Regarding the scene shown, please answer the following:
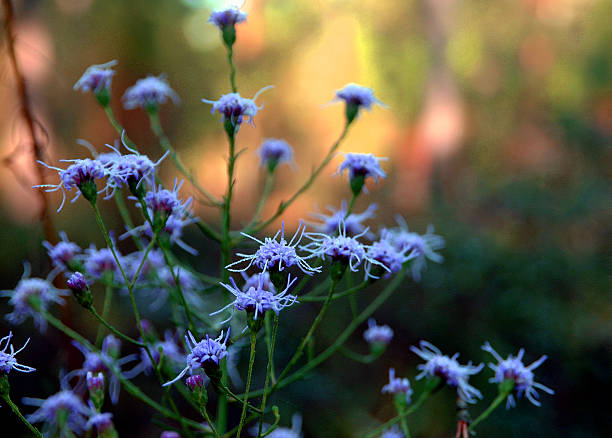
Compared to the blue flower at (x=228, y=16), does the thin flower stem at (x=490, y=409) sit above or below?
below

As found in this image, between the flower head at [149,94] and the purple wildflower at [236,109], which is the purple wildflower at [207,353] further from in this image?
the flower head at [149,94]

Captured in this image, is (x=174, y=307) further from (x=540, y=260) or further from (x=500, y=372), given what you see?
(x=540, y=260)

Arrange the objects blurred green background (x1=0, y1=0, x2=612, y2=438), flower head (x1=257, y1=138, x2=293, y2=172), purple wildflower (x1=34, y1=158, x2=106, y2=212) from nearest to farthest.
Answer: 1. purple wildflower (x1=34, y1=158, x2=106, y2=212)
2. flower head (x1=257, y1=138, x2=293, y2=172)
3. blurred green background (x1=0, y1=0, x2=612, y2=438)

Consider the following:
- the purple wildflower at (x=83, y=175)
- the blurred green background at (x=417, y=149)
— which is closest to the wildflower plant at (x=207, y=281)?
the purple wildflower at (x=83, y=175)

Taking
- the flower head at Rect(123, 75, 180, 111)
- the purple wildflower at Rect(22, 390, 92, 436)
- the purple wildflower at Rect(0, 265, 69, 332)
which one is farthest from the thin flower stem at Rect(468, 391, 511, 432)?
the flower head at Rect(123, 75, 180, 111)

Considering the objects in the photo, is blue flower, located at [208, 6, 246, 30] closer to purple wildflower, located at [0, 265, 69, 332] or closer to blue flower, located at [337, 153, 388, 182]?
blue flower, located at [337, 153, 388, 182]
